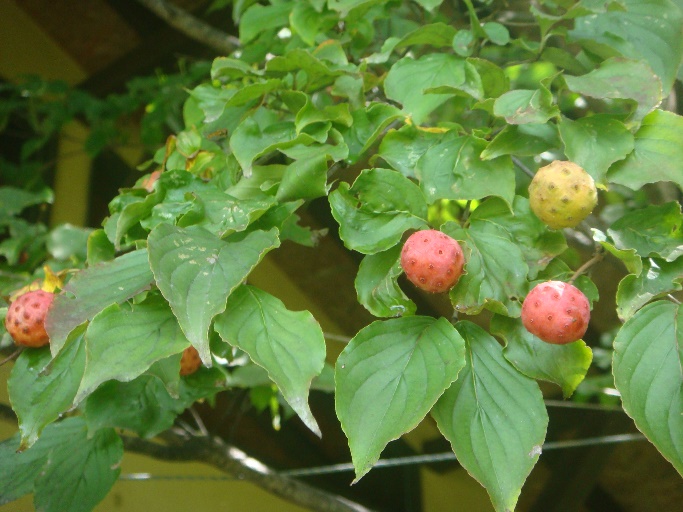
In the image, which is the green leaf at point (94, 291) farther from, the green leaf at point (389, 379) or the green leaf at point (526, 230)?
the green leaf at point (526, 230)

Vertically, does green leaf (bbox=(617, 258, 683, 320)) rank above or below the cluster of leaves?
below

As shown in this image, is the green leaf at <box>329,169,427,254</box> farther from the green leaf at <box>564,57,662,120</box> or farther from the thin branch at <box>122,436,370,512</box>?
the thin branch at <box>122,436,370,512</box>

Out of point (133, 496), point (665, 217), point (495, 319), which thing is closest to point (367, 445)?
point (495, 319)

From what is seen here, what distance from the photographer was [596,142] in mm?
723

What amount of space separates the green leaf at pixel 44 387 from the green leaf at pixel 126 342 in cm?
8

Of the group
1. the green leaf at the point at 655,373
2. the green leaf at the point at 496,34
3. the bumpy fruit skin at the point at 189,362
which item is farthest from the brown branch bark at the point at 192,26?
the green leaf at the point at 655,373

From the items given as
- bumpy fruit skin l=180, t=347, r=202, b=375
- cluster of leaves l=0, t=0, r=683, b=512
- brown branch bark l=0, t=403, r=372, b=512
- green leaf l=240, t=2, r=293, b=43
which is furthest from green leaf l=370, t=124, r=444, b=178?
brown branch bark l=0, t=403, r=372, b=512

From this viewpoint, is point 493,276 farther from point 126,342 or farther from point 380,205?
point 126,342

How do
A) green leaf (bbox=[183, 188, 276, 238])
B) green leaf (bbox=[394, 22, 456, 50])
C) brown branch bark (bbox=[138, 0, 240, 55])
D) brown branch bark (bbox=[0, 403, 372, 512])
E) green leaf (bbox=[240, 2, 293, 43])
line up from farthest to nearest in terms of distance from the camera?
1. brown branch bark (bbox=[138, 0, 240, 55])
2. brown branch bark (bbox=[0, 403, 372, 512])
3. green leaf (bbox=[240, 2, 293, 43])
4. green leaf (bbox=[394, 22, 456, 50])
5. green leaf (bbox=[183, 188, 276, 238])

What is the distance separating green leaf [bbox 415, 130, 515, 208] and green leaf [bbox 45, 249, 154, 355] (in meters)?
0.31

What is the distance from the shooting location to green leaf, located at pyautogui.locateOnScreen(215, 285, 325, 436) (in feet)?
1.95

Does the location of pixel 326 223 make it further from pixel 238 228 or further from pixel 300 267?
pixel 238 228

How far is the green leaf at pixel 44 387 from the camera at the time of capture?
2.26 feet

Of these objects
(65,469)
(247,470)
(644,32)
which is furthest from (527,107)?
(247,470)
